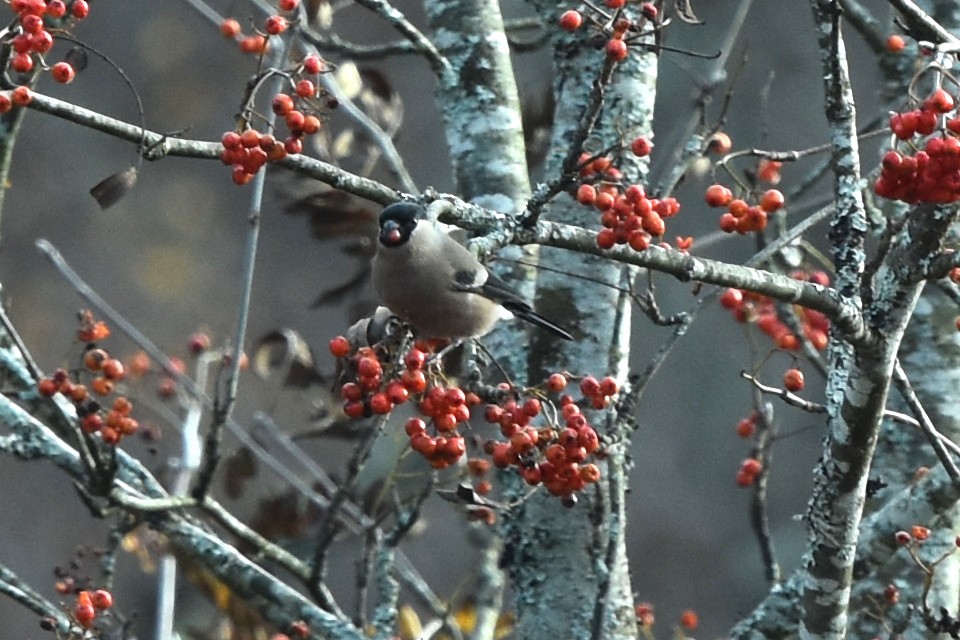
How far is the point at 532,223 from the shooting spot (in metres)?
2.26

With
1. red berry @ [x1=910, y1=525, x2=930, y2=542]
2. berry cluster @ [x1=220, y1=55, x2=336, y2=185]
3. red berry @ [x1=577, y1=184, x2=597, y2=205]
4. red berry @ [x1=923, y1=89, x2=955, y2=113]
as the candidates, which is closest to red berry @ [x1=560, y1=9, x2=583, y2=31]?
red berry @ [x1=577, y1=184, x2=597, y2=205]

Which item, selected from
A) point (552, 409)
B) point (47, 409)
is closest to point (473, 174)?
point (552, 409)

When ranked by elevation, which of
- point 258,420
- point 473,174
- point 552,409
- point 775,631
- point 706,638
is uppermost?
point 706,638

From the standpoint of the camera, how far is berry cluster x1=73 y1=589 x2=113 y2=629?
2639 mm

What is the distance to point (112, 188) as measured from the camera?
2.22 m

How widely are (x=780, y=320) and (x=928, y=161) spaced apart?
128cm

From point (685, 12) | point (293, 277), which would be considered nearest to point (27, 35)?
point (685, 12)

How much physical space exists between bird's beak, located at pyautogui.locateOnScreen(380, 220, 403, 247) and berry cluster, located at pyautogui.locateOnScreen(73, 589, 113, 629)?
89 centimetres

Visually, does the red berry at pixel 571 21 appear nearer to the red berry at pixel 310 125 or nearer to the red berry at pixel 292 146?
the red berry at pixel 310 125

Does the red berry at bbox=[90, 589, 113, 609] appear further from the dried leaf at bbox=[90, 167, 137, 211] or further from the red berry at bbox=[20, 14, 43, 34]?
the red berry at bbox=[20, 14, 43, 34]

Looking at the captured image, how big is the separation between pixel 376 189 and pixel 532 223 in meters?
0.28

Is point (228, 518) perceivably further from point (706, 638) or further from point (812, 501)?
point (706, 638)

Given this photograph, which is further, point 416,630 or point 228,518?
point 416,630

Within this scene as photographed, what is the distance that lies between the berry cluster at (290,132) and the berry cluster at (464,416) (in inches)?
13.4
